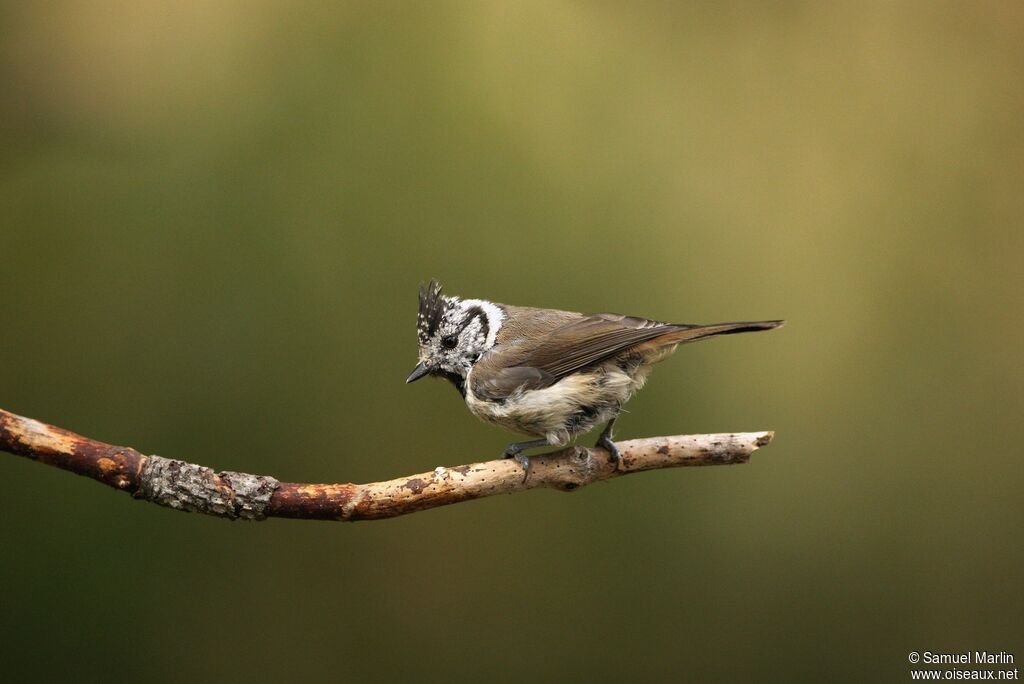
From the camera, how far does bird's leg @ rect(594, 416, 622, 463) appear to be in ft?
8.01

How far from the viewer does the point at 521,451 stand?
7.87 feet

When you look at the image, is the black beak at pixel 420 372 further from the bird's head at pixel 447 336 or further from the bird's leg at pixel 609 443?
the bird's leg at pixel 609 443

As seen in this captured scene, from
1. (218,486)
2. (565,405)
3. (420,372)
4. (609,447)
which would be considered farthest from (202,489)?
(609,447)

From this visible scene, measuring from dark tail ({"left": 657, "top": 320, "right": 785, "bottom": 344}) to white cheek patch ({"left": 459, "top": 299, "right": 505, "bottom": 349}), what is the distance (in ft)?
1.58

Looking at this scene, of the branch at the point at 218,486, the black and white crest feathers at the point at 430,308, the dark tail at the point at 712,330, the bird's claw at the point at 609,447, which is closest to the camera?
the branch at the point at 218,486

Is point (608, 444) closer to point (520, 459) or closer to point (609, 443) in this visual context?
point (609, 443)

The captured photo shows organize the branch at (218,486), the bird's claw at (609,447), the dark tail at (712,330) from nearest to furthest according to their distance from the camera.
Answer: the branch at (218,486), the dark tail at (712,330), the bird's claw at (609,447)

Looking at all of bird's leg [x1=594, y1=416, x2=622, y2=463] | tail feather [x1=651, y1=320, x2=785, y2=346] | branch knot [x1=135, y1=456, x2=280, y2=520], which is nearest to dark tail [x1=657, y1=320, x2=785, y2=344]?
tail feather [x1=651, y1=320, x2=785, y2=346]

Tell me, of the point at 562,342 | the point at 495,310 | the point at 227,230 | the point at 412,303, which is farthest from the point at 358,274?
the point at 562,342

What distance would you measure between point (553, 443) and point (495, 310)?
1.60ft

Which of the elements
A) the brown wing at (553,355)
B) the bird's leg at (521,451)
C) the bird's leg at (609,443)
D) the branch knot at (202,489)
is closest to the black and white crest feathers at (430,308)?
the brown wing at (553,355)

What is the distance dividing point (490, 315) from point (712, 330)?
0.68 m

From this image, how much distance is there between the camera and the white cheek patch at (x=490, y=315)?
2.63m

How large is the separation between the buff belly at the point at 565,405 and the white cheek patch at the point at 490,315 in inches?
6.1
